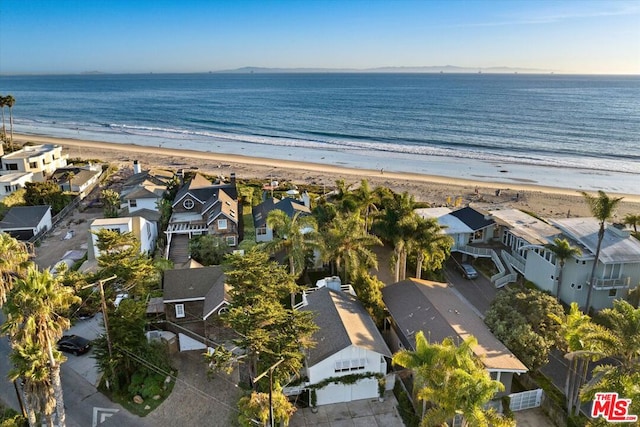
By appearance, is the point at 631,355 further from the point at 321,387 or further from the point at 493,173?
the point at 493,173

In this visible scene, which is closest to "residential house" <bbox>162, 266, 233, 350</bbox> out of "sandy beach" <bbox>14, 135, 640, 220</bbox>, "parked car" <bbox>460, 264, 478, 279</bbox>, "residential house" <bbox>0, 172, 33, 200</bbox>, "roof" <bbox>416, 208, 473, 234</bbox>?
"parked car" <bbox>460, 264, 478, 279</bbox>

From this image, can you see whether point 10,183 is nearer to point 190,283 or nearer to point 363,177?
point 190,283

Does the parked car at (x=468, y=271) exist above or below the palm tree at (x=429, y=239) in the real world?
below

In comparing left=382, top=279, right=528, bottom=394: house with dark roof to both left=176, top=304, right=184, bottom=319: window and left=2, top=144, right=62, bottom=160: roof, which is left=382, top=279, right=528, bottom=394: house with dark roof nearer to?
left=176, top=304, right=184, bottom=319: window

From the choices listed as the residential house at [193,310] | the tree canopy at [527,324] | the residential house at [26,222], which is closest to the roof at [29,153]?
the residential house at [26,222]

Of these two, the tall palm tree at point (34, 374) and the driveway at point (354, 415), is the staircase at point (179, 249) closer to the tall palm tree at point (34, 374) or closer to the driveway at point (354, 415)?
the driveway at point (354, 415)

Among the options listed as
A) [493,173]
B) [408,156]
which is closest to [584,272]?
[493,173]
